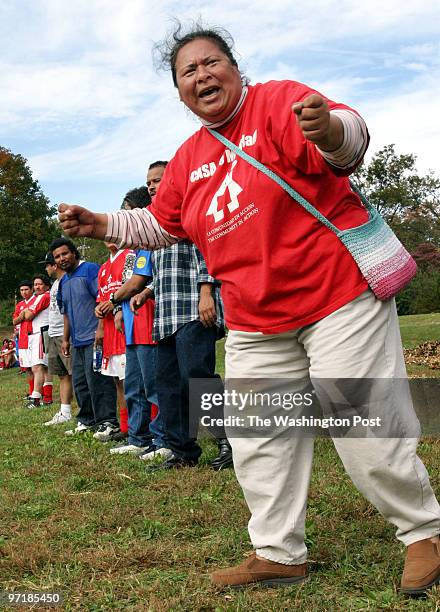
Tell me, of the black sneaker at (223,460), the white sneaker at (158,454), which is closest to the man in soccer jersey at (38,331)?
the white sneaker at (158,454)

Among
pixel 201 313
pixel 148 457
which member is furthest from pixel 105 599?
pixel 148 457

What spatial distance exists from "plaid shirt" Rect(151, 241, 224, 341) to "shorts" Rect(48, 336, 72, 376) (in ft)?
13.2

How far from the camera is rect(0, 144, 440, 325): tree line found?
26703 mm

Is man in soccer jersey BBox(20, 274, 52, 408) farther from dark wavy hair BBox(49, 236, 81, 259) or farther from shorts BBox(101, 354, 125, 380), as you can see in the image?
shorts BBox(101, 354, 125, 380)

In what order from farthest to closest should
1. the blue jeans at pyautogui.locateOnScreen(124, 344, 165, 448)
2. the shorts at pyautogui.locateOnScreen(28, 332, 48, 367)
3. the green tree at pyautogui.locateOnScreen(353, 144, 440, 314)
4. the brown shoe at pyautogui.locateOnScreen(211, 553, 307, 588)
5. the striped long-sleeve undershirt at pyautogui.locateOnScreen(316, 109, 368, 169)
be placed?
the green tree at pyautogui.locateOnScreen(353, 144, 440, 314) < the shorts at pyautogui.locateOnScreen(28, 332, 48, 367) < the blue jeans at pyautogui.locateOnScreen(124, 344, 165, 448) < the brown shoe at pyautogui.locateOnScreen(211, 553, 307, 588) < the striped long-sleeve undershirt at pyautogui.locateOnScreen(316, 109, 368, 169)

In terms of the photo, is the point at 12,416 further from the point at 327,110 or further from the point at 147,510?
the point at 327,110

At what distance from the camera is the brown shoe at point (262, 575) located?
287cm

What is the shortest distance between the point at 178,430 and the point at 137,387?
111cm

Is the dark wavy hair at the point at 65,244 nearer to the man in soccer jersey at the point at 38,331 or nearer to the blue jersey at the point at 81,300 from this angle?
the blue jersey at the point at 81,300

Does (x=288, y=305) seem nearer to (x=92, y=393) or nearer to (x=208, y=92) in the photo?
(x=208, y=92)

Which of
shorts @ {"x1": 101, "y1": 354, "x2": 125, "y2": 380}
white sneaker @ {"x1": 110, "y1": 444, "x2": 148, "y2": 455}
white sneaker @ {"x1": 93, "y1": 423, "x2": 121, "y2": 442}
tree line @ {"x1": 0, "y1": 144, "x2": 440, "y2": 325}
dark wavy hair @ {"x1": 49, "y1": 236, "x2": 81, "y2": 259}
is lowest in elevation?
white sneaker @ {"x1": 110, "y1": 444, "x2": 148, "y2": 455}

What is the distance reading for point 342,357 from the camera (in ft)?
8.79

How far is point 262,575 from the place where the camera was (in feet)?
9.41

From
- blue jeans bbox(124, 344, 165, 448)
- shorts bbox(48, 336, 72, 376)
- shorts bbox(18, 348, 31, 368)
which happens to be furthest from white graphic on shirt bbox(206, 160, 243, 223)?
shorts bbox(18, 348, 31, 368)
